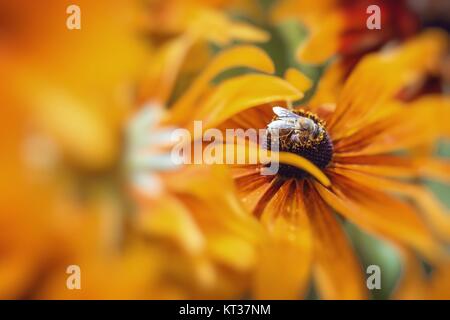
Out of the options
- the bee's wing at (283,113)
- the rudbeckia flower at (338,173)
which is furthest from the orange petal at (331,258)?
the bee's wing at (283,113)

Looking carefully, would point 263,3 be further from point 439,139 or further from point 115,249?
point 115,249

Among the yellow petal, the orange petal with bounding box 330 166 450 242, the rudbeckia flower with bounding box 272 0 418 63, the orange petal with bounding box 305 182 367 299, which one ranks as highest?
the rudbeckia flower with bounding box 272 0 418 63

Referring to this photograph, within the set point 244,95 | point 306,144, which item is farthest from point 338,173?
point 244,95

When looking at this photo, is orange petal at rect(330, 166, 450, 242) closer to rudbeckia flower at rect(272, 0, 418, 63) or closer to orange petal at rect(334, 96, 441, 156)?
orange petal at rect(334, 96, 441, 156)

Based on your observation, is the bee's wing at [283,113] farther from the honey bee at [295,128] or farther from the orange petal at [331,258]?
the orange petal at [331,258]

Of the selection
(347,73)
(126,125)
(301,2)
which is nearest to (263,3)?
(301,2)

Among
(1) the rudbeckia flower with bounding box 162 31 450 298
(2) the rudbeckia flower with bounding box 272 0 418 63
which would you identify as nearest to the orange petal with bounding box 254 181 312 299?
(1) the rudbeckia flower with bounding box 162 31 450 298

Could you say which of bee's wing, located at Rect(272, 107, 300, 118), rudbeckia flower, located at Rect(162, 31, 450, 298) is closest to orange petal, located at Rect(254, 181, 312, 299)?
rudbeckia flower, located at Rect(162, 31, 450, 298)

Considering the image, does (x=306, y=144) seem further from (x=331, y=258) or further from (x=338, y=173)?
(x=331, y=258)

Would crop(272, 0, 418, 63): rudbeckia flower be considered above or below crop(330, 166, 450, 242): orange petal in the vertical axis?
above
